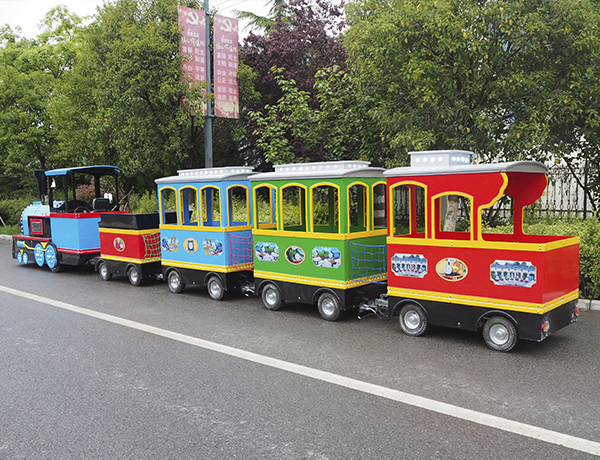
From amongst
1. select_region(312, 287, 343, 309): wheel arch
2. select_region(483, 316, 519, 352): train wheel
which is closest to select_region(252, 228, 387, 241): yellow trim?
select_region(312, 287, 343, 309): wheel arch

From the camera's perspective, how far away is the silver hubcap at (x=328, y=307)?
24.7 ft

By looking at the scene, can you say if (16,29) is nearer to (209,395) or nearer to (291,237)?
(291,237)

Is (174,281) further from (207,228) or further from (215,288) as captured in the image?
(207,228)

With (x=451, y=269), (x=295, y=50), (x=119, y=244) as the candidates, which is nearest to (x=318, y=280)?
(x=451, y=269)

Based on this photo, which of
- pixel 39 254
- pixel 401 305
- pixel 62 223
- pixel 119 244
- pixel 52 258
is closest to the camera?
pixel 401 305

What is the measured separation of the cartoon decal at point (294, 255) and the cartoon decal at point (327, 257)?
0.82 ft

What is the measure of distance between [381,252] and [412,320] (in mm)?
1502

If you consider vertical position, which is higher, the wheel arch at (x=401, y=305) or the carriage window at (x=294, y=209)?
the carriage window at (x=294, y=209)

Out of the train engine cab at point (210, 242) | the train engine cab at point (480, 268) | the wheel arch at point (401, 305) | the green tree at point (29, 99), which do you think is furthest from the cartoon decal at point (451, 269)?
the green tree at point (29, 99)

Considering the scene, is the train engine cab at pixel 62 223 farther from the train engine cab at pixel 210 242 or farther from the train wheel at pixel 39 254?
the train engine cab at pixel 210 242

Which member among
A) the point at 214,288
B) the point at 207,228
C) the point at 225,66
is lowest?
the point at 214,288

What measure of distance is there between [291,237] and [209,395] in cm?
341

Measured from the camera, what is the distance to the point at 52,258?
12.9 m

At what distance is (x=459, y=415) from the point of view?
4355mm
